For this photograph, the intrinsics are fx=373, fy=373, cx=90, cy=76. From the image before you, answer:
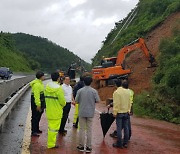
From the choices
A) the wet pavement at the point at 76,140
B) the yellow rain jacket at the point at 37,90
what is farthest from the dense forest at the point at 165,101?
the yellow rain jacket at the point at 37,90

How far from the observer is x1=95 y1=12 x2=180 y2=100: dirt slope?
26853 millimetres

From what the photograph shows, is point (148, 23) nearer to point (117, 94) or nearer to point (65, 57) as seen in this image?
point (117, 94)

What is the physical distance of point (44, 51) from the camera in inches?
5812

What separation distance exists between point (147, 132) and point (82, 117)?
4.22 m

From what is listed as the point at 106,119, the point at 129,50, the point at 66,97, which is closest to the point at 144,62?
the point at 129,50

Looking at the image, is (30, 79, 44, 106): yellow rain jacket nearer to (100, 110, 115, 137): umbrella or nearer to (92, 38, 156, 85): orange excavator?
(100, 110, 115, 137): umbrella

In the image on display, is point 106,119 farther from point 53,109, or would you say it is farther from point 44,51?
point 44,51

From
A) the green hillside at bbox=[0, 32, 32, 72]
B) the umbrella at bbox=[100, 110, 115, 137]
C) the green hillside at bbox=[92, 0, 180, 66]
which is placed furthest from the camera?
the green hillside at bbox=[0, 32, 32, 72]

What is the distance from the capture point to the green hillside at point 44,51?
455 feet

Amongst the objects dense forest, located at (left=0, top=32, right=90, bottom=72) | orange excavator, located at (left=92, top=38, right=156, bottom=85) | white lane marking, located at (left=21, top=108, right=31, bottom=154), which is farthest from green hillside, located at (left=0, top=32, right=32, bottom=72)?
white lane marking, located at (left=21, top=108, right=31, bottom=154)

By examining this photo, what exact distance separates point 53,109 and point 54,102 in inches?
7.0

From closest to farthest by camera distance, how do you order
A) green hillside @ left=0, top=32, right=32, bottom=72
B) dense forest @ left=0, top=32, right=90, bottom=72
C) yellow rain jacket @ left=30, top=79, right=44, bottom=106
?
yellow rain jacket @ left=30, top=79, right=44, bottom=106, green hillside @ left=0, top=32, right=32, bottom=72, dense forest @ left=0, top=32, right=90, bottom=72

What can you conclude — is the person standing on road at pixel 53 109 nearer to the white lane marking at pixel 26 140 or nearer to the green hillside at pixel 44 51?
the white lane marking at pixel 26 140

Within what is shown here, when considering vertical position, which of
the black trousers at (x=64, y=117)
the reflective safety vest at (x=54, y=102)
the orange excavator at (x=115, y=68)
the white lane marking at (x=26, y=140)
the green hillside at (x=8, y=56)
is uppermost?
the green hillside at (x=8, y=56)
